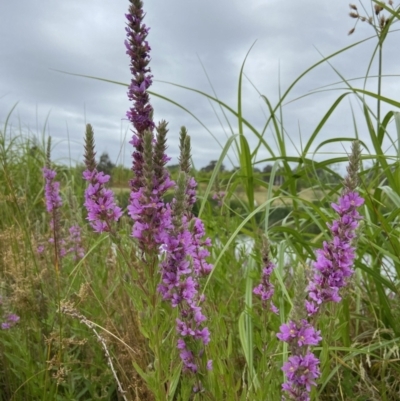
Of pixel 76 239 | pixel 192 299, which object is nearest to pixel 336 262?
pixel 192 299

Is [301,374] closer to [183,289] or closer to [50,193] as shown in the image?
[183,289]

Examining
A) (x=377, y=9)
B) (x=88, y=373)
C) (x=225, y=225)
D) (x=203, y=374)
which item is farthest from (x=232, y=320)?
(x=377, y=9)

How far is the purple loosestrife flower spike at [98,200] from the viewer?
1.78m

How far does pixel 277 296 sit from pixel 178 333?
3.34 ft

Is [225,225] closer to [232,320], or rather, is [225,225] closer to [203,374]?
[232,320]

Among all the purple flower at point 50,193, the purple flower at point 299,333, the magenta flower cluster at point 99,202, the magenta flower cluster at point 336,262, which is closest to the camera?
the purple flower at point 299,333

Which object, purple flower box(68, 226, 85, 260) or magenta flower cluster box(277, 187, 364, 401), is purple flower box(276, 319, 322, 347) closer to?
magenta flower cluster box(277, 187, 364, 401)

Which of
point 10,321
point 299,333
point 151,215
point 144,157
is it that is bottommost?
point 10,321

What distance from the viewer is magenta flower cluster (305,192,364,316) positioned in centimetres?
167

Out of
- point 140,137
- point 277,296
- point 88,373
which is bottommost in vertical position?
point 88,373

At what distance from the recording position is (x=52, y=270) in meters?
3.45

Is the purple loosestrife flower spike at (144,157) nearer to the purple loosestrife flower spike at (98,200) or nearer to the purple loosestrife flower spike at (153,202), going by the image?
the purple loosestrife flower spike at (153,202)

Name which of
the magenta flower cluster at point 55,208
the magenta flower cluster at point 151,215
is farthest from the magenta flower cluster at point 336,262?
the magenta flower cluster at point 55,208

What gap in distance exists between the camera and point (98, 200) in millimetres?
1798
